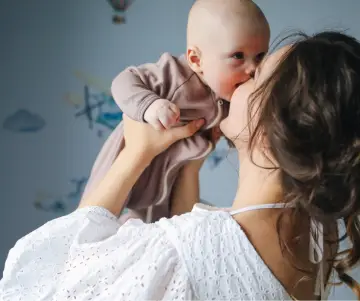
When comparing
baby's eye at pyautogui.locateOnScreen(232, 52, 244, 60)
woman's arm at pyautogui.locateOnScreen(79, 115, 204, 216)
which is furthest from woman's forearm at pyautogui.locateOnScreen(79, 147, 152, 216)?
baby's eye at pyautogui.locateOnScreen(232, 52, 244, 60)

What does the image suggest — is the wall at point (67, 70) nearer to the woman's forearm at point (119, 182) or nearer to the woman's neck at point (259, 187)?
the woman's forearm at point (119, 182)

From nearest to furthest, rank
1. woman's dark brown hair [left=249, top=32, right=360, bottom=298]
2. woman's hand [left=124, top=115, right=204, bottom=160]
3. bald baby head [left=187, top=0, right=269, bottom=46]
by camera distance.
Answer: woman's dark brown hair [left=249, top=32, right=360, bottom=298]
bald baby head [left=187, top=0, right=269, bottom=46]
woman's hand [left=124, top=115, right=204, bottom=160]

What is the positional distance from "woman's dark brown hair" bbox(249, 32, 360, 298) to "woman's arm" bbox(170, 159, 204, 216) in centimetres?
36

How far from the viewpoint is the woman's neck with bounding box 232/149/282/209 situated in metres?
0.77

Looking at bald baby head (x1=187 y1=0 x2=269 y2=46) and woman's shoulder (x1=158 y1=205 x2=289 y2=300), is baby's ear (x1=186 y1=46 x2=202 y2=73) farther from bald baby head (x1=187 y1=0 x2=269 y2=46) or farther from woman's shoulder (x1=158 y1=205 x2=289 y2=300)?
woman's shoulder (x1=158 y1=205 x2=289 y2=300)

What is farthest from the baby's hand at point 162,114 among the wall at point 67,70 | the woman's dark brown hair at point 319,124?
the wall at point 67,70

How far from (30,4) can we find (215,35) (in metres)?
1.03

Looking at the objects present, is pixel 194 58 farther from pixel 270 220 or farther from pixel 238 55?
pixel 270 220

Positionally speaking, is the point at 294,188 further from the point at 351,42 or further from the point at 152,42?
the point at 152,42

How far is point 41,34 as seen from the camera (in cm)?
178

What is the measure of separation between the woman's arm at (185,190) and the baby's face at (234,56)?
0.68 feet

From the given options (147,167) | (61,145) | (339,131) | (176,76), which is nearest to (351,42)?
(339,131)

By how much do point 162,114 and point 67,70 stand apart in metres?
0.96

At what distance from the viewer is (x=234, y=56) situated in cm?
92
